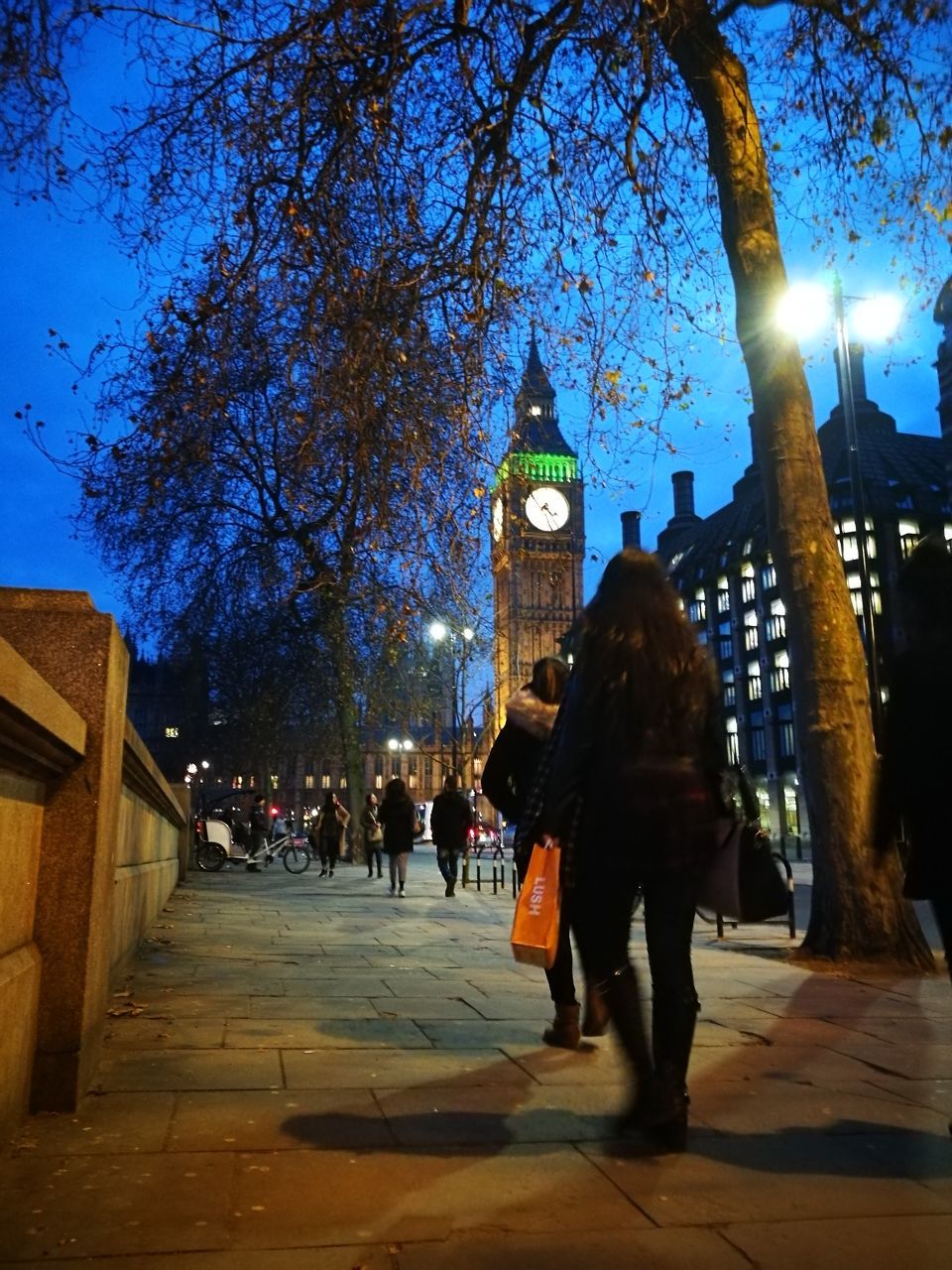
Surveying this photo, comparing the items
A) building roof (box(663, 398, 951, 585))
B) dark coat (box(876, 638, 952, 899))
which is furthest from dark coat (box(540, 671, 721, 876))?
building roof (box(663, 398, 951, 585))

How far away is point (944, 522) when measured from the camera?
72062 mm

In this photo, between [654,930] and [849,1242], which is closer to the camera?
[849,1242]

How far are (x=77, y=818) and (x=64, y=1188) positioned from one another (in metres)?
1.26

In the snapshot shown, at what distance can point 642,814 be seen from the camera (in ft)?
11.0

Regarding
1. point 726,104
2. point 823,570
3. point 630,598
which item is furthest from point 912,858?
point 726,104

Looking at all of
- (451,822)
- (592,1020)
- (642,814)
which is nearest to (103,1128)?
(642,814)

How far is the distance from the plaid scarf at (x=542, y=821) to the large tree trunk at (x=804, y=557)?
450cm

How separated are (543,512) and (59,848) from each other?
24.2 feet

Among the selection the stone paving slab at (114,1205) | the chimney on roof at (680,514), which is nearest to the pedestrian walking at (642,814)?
the stone paving slab at (114,1205)

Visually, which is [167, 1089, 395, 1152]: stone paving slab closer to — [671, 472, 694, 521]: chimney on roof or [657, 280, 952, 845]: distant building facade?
[657, 280, 952, 845]: distant building facade

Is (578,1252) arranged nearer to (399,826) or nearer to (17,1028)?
(17,1028)

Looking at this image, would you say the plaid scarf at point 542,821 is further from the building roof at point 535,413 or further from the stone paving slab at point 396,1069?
the building roof at point 535,413

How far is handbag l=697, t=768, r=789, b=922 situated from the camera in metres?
3.56

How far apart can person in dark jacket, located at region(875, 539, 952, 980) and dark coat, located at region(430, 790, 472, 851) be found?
12.7m
